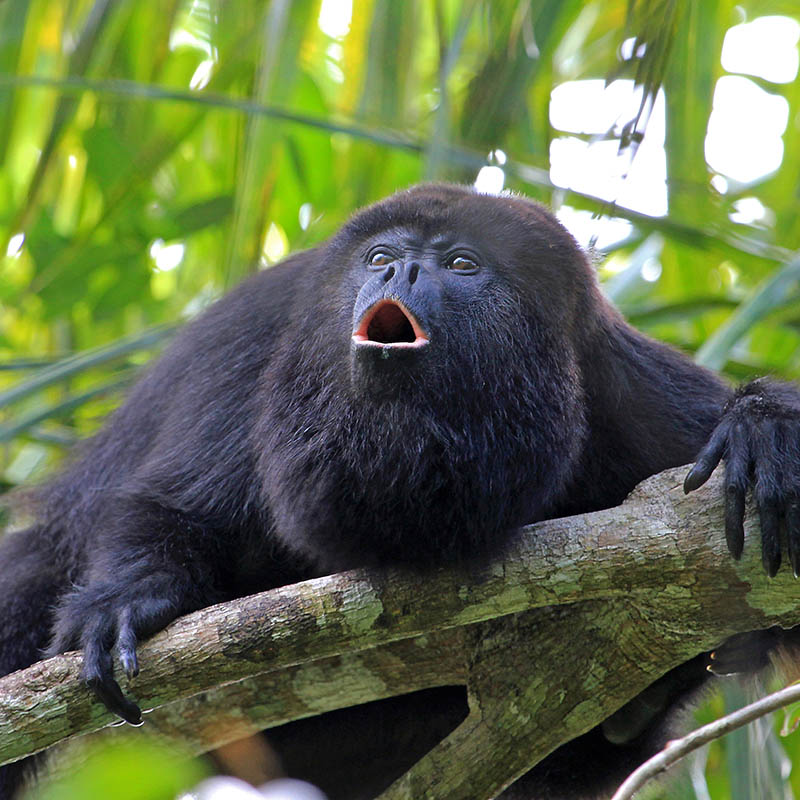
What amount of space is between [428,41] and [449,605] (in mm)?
3120

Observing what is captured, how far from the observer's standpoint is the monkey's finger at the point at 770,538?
1728 mm

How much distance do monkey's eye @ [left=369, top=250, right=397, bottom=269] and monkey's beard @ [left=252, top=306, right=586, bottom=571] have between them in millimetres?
187

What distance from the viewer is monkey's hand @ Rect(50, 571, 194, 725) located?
5.94ft

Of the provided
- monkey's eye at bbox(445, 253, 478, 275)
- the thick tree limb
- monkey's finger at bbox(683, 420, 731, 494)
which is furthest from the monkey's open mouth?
monkey's finger at bbox(683, 420, 731, 494)

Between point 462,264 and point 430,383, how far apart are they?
0.85 feet

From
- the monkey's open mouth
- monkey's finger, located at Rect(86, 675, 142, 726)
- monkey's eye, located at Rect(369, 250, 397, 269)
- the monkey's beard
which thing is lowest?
monkey's finger, located at Rect(86, 675, 142, 726)

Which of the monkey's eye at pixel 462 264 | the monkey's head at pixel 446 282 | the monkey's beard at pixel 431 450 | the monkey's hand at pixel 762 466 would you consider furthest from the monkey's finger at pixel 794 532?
the monkey's eye at pixel 462 264

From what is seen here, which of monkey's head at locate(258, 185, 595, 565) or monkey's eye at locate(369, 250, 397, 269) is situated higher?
monkey's eye at locate(369, 250, 397, 269)

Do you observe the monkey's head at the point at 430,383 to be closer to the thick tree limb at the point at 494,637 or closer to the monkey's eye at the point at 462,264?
the monkey's eye at the point at 462,264

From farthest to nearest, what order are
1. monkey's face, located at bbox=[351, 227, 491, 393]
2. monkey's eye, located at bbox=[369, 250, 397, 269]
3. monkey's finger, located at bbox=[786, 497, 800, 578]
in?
monkey's eye, located at bbox=[369, 250, 397, 269], monkey's face, located at bbox=[351, 227, 491, 393], monkey's finger, located at bbox=[786, 497, 800, 578]

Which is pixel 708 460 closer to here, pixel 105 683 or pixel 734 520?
pixel 734 520

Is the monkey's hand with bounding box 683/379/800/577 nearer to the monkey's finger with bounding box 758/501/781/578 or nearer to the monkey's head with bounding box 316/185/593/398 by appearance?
the monkey's finger with bounding box 758/501/781/578

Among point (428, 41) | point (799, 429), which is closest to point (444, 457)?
point (799, 429)

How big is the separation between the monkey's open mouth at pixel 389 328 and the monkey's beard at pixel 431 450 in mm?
41
